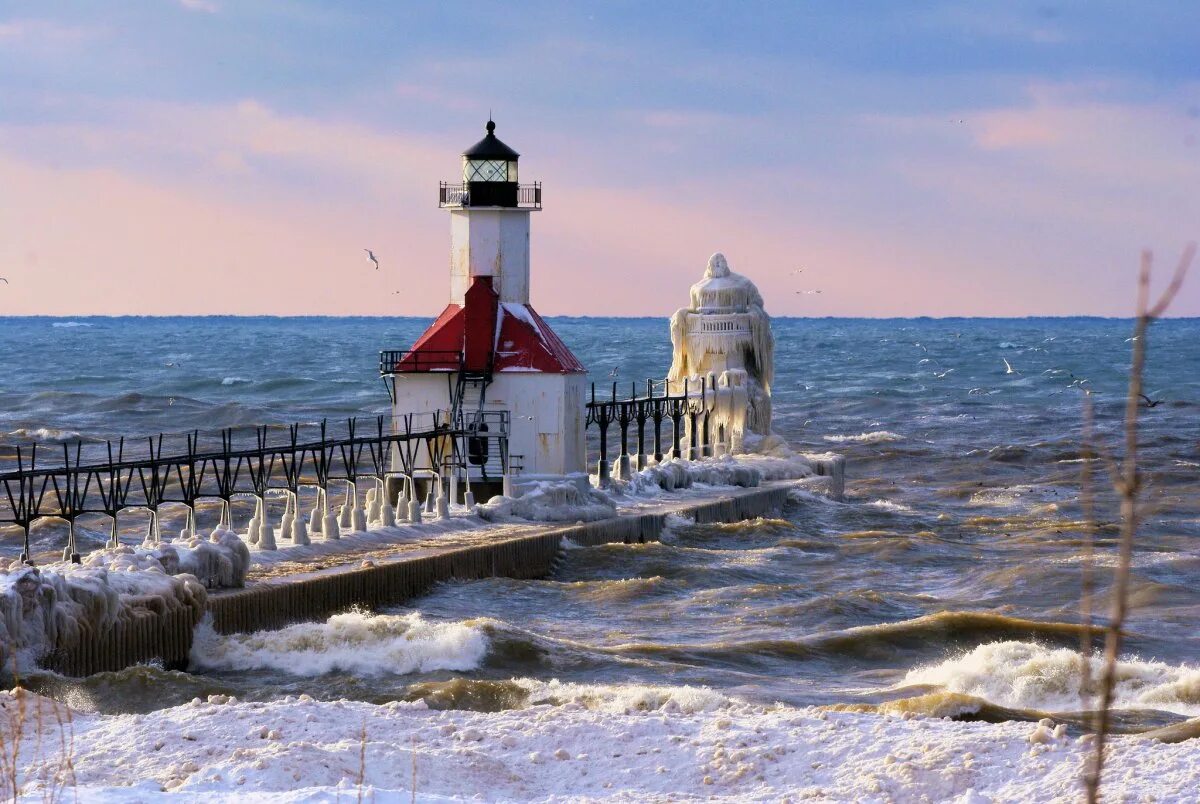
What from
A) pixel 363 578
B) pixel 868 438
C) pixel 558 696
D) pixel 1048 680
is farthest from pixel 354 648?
pixel 868 438

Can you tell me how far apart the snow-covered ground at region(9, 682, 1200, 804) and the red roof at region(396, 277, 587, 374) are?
1763 cm

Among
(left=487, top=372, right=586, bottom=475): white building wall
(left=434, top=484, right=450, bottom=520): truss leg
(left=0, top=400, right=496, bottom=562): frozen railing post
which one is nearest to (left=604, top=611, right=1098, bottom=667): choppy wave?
(left=0, top=400, right=496, bottom=562): frozen railing post

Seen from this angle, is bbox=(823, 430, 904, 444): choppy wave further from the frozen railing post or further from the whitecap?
the frozen railing post

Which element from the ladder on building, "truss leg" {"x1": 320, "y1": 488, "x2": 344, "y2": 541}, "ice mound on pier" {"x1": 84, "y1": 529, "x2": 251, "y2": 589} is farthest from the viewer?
the ladder on building

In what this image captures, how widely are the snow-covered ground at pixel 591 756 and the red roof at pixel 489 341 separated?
17.6 m

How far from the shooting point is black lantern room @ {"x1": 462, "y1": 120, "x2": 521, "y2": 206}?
104 feet

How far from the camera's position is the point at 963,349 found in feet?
494

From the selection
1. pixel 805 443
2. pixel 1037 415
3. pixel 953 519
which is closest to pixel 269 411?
pixel 805 443

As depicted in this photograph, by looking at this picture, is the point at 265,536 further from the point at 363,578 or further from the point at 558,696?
the point at 558,696

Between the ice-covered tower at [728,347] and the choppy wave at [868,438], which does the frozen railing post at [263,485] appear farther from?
the choppy wave at [868,438]

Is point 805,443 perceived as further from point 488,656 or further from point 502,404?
point 488,656

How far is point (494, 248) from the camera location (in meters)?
32.0

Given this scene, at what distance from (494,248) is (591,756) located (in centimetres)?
2059

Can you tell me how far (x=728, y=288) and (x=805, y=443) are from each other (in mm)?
21747
